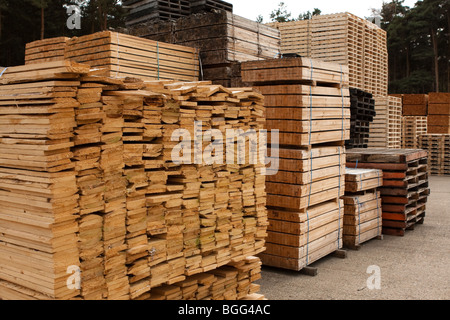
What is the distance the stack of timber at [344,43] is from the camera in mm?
16578

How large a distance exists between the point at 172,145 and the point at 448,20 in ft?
144

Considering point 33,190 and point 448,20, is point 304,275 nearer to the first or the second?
point 33,190

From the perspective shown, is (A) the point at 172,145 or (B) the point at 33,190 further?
(A) the point at 172,145

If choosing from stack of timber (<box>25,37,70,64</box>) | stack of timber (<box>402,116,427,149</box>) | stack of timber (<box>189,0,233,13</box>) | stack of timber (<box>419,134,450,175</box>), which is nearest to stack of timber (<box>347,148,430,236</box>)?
stack of timber (<box>189,0,233,13</box>)

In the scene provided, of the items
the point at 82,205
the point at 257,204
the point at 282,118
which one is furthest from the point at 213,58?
the point at 82,205

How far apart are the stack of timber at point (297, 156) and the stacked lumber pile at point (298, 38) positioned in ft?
34.0

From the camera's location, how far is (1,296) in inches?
169

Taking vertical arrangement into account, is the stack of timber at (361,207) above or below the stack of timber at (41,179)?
below

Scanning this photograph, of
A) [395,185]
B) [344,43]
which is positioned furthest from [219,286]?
[344,43]

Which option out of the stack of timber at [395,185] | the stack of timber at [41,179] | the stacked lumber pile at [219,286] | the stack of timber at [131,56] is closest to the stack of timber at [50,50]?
the stack of timber at [131,56]

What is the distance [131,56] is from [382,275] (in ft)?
17.2

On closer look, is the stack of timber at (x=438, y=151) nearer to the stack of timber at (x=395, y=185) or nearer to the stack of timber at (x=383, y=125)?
the stack of timber at (x=383, y=125)

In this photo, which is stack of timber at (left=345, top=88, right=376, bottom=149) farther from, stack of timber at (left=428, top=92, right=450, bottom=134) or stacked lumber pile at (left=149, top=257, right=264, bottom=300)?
stack of timber at (left=428, top=92, right=450, bottom=134)

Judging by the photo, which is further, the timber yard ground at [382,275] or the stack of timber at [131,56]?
the stack of timber at [131,56]
